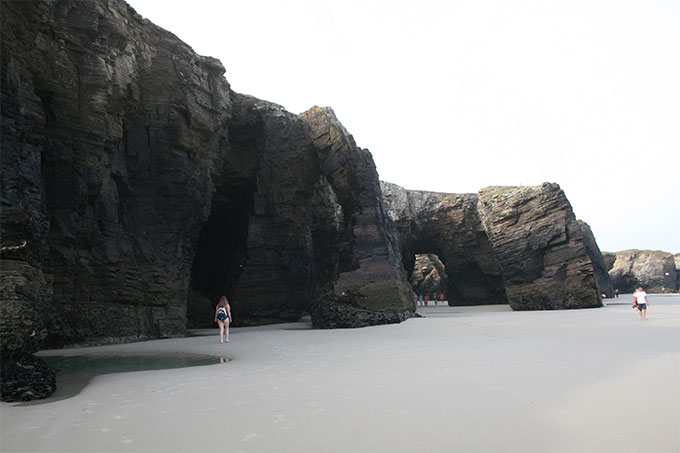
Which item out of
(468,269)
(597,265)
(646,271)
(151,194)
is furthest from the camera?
(646,271)

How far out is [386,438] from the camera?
341 cm

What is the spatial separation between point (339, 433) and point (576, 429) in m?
1.92

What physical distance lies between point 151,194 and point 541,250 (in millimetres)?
20024

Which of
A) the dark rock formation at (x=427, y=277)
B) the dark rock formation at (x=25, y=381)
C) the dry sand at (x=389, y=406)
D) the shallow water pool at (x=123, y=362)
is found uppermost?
the dark rock formation at (x=427, y=277)

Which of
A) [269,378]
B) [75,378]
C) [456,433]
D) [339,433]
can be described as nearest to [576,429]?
[456,433]

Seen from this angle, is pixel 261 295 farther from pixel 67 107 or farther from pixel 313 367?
pixel 313 367

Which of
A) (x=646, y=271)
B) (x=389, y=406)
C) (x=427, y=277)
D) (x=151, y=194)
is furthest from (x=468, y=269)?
(x=646, y=271)

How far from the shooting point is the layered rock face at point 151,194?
364 inches

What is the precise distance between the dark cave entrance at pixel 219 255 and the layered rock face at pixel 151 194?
8 centimetres

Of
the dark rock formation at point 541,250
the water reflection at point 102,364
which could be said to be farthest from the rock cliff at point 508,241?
the water reflection at point 102,364

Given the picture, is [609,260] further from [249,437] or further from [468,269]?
[249,437]

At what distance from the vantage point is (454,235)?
110 ft

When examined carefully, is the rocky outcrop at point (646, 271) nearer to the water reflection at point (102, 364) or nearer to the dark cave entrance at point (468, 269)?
the dark cave entrance at point (468, 269)

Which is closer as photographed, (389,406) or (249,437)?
(249,437)
